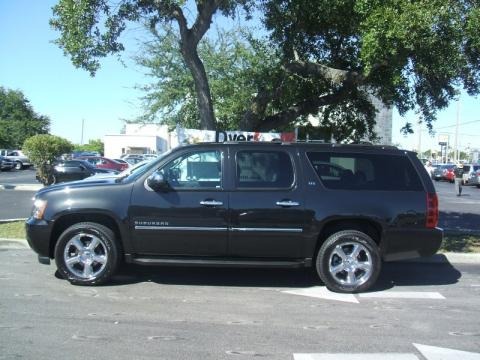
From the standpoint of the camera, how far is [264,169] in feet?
21.9

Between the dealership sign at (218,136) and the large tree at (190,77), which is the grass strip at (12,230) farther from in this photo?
the large tree at (190,77)

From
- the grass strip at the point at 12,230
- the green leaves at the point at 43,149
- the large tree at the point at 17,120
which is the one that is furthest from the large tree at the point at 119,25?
the large tree at the point at 17,120

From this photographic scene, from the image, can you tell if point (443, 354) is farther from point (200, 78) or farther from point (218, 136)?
point (200, 78)

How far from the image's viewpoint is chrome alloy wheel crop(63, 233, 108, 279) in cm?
655

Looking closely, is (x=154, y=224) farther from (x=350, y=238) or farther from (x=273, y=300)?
(x=350, y=238)

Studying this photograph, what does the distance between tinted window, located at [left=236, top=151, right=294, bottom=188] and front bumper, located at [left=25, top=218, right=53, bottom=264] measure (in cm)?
242

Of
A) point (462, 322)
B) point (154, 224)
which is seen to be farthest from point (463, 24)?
point (154, 224)

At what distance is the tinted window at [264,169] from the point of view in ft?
21.6

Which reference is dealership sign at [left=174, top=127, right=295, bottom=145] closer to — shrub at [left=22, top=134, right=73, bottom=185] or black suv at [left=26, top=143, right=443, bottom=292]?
black suv at [left=26, top=143, right=443, bottom=292]

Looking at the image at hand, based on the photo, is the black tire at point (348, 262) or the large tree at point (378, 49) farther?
the large tree at point (378, 49)

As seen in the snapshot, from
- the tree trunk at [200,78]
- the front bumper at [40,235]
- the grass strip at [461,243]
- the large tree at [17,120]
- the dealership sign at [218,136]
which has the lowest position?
the grass strip at [461,243]

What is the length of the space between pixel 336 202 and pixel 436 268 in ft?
9.22

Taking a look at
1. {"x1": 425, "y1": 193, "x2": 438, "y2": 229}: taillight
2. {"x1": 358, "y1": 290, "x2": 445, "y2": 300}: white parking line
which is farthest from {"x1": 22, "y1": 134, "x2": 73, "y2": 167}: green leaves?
{"x1": 425, "y1": 193, "x2": 438, "y2": 229}: taillight

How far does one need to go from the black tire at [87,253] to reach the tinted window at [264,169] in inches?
69.7
